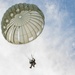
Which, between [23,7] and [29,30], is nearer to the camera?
[23,7]

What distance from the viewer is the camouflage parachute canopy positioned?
1545 inches

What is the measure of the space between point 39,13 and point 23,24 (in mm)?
3002

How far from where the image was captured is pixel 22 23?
40.9 metres

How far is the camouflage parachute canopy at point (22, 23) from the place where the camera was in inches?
1545

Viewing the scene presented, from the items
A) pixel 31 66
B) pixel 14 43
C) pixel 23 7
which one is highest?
pixel 23 7

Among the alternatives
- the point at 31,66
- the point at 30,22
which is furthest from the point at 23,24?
the point at 31,66

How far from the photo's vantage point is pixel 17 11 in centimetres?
3925

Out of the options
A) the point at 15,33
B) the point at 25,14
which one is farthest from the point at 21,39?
the point at 25,14

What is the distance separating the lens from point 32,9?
39.4 m

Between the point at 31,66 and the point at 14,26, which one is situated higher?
the point at 14,26

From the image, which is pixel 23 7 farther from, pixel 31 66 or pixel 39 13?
pixel 31 66

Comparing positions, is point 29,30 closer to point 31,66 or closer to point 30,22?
point 30,22

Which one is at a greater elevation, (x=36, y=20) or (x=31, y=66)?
(x=36, y=20)

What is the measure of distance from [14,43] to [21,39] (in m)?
1.35
